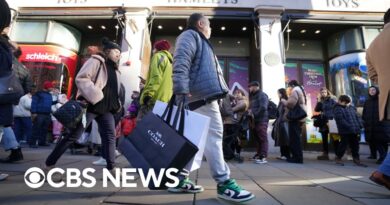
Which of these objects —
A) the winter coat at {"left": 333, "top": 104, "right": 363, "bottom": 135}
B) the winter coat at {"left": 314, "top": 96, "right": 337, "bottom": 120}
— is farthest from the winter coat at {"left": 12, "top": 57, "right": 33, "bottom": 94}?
the winter coat at {"left": 314, "top": 96, "right": 337, "bottom": 120}

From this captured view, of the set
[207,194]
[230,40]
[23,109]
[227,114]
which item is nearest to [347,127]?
[227,114]

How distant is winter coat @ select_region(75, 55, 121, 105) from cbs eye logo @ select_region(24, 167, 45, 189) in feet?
3.37

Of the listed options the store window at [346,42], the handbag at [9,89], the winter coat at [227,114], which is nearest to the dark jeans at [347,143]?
the winter coat at [227,114]

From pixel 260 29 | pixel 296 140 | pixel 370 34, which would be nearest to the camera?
pixel 296 140

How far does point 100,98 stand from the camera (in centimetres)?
332

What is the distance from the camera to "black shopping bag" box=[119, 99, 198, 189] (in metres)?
2.06

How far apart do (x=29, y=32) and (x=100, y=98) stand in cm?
976

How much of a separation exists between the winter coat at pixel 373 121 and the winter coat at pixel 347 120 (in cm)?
59

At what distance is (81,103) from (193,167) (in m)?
1.80

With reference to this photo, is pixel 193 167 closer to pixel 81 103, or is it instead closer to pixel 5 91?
pixel 81 103

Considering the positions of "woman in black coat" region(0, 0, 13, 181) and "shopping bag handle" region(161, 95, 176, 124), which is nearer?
"shopping bag handle" region(161, 95, 176, 124)

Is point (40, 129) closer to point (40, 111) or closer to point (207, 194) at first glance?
point (40, 111)

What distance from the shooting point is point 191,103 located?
2746 millimetres

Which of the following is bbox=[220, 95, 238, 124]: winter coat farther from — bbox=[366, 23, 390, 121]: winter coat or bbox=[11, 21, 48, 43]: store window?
bbox=[11, 21, 48, 43]: store window
